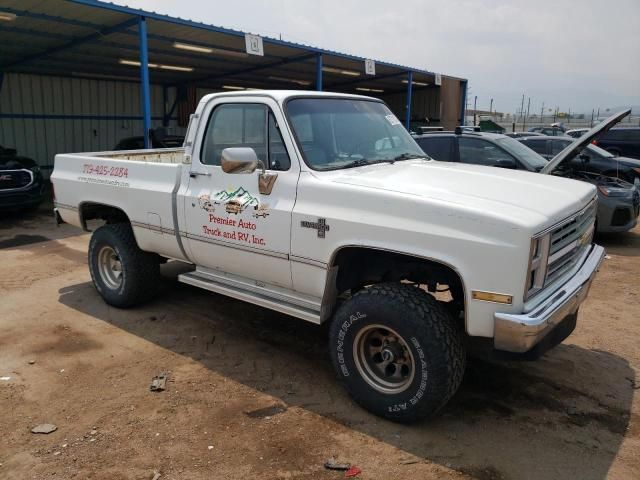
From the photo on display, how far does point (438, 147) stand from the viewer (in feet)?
27.4

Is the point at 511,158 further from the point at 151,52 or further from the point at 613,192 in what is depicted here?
the point at 151,52

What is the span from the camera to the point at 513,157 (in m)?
7.79

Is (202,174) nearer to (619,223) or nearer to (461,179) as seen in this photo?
(461,179)

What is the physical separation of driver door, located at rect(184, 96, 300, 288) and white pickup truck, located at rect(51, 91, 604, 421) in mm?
12

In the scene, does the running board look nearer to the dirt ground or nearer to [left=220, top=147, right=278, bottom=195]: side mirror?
the dirt ground

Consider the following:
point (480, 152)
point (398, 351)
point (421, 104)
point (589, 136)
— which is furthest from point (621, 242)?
point (421, 104)

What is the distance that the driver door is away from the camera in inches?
146

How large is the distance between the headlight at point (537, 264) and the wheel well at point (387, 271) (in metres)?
0.50

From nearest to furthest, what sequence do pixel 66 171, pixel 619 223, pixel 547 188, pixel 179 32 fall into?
pixel 547 188
pixel 66 171
pixel 619 223
pixel 179 32

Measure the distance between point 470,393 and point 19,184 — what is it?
9.41 metres

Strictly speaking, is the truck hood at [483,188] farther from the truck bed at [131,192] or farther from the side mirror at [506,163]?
the side mirror at [506,163]

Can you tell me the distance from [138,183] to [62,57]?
39.5 ft

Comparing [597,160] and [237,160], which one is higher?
[237,160]

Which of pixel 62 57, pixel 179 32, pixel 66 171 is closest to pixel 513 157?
pixel 66 171
